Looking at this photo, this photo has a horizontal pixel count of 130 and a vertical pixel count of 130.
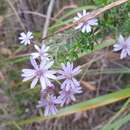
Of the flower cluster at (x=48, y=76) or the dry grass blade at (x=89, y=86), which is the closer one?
the flower cluster at (x=48, y=76)

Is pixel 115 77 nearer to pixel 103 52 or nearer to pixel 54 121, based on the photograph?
pixel 103 52

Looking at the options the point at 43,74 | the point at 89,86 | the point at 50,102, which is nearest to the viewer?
the point at 43,74

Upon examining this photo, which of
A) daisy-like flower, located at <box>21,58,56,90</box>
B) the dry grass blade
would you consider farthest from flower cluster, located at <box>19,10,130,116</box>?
the dry grass blade

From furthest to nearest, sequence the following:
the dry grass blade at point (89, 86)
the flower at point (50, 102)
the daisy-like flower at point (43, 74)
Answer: the dry grass blade at point (89, 86) → the flower at point (50, 102) → the daisy-like flower at point (43, 74)

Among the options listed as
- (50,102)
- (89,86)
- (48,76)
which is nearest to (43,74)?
(48,76)

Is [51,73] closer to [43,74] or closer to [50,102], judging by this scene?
[43,74]

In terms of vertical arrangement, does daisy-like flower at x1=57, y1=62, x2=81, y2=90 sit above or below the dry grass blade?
below

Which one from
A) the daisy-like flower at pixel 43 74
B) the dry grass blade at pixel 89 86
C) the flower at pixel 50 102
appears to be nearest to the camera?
the daisy-like flower at pixel 43 74

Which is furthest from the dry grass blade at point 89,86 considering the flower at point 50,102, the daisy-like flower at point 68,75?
the daisy-like flower at point 68,75

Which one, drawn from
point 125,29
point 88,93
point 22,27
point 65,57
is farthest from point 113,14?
point 22,27

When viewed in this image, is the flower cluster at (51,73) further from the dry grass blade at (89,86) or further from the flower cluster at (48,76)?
the dry grass blade at (89,86)

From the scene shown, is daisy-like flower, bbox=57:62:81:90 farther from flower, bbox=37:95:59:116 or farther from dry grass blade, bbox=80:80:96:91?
dry grass blade, bbox=80:80:96:91
